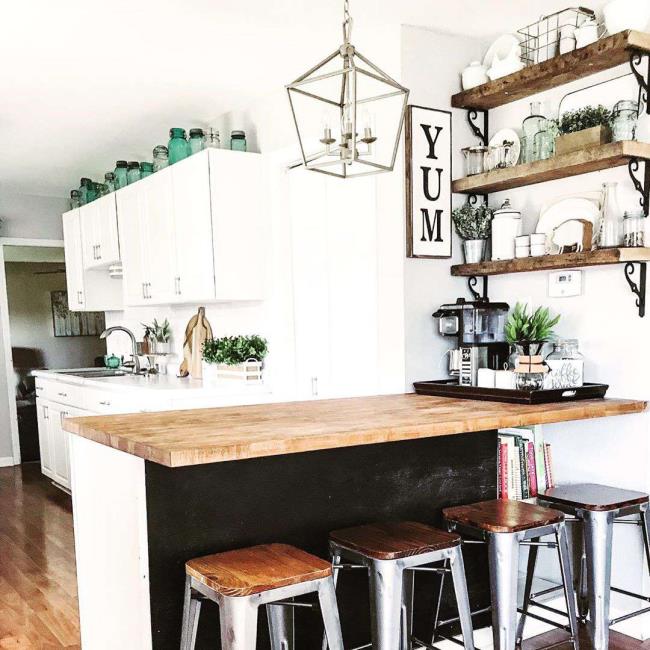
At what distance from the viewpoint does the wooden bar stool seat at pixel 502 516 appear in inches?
83.4

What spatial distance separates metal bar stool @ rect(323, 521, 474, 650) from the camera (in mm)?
1880

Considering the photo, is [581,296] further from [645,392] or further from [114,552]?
[114,552]

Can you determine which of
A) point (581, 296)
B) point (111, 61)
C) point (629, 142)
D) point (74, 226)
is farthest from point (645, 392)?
point (74, 226)

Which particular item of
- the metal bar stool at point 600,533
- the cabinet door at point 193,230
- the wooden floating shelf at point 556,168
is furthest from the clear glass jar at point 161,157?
the metal bar stool at point 600,533

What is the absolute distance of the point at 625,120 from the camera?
8.23 ft

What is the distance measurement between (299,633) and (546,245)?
1802 millimetres

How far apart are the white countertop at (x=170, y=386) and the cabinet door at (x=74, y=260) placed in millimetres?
933

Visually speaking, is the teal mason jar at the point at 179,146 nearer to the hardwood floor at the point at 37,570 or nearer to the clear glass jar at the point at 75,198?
the clear glass jar at the point at 75,198

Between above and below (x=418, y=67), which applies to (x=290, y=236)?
below

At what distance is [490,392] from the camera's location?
2627 mm

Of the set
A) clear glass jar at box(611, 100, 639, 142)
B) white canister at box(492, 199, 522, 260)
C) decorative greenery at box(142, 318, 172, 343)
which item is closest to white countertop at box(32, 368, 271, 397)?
decorative greenery at box(142, 318, 172, 343)

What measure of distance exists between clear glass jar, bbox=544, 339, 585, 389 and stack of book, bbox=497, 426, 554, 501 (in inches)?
9.7

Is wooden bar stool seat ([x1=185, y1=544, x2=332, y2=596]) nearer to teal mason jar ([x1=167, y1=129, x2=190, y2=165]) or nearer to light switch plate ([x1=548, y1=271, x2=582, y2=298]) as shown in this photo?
light switch plate ([x1=548, y1=271, x2=582, y2=298])

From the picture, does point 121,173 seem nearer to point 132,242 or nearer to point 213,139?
point 132,242
